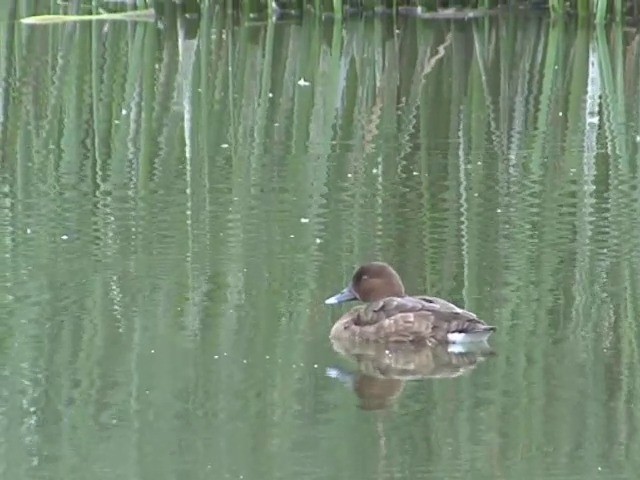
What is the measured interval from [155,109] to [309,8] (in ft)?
18.4

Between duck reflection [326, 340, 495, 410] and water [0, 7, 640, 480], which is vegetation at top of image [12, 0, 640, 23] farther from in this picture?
duck reflection [326, 340, 495, 410]

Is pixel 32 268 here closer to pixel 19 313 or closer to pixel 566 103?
pixel 19 313

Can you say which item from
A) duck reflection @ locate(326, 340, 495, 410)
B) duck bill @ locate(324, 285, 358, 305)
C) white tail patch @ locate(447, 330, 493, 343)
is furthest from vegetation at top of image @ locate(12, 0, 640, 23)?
white tail patch @ locate(447, 330, 493, 343)

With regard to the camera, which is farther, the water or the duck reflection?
the duck reflection

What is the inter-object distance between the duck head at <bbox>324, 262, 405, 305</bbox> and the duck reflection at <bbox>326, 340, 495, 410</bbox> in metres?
0.34

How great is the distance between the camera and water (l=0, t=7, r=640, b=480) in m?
5.96

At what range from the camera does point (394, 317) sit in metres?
7.42

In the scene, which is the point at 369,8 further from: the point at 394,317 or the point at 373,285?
the point at 394,317

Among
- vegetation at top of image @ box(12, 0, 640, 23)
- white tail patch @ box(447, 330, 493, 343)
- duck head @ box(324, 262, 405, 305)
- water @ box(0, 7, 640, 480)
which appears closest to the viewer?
water @ box(0, 7, 640, 480)

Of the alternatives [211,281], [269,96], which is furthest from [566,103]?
[211,281]

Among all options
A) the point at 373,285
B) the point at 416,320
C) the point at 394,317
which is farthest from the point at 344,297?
the point at 416,320

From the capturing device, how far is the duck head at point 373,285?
303 inches

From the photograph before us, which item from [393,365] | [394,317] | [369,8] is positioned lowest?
[393,365]

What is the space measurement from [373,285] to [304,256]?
82 cm
